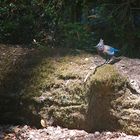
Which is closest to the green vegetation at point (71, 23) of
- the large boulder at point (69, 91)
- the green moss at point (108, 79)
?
the large boulder at point (69, 91)

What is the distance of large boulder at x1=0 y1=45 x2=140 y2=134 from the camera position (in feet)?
11.9

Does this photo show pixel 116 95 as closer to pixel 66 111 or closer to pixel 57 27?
pixel 66 111

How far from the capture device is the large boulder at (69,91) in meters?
3.63

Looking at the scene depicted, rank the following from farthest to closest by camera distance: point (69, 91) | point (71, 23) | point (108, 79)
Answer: point (71, 23), point (69, 91), point (108, 79)

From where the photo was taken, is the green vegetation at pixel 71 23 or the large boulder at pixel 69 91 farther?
the green vegetation at pixel 71 23

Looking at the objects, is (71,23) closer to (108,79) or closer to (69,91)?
(69,91)

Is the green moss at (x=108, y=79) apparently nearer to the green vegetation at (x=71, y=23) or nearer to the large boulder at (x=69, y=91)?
the large boulder at (x=69, y=91)

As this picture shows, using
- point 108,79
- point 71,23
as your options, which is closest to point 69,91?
point 108,79

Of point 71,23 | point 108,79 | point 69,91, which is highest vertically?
point 71,23

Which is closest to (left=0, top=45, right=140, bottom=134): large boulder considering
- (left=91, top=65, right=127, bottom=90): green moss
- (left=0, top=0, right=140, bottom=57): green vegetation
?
(left=91, top=65, right=127, bottom=90): green moss

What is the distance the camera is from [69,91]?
3855mm

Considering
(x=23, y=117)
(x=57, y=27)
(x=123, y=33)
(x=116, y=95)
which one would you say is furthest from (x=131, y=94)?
(x=57, y=27)

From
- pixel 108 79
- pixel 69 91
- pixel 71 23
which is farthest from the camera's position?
pixel 71 23

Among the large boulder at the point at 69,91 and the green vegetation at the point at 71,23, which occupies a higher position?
the green vegetation at the point at 71,23
